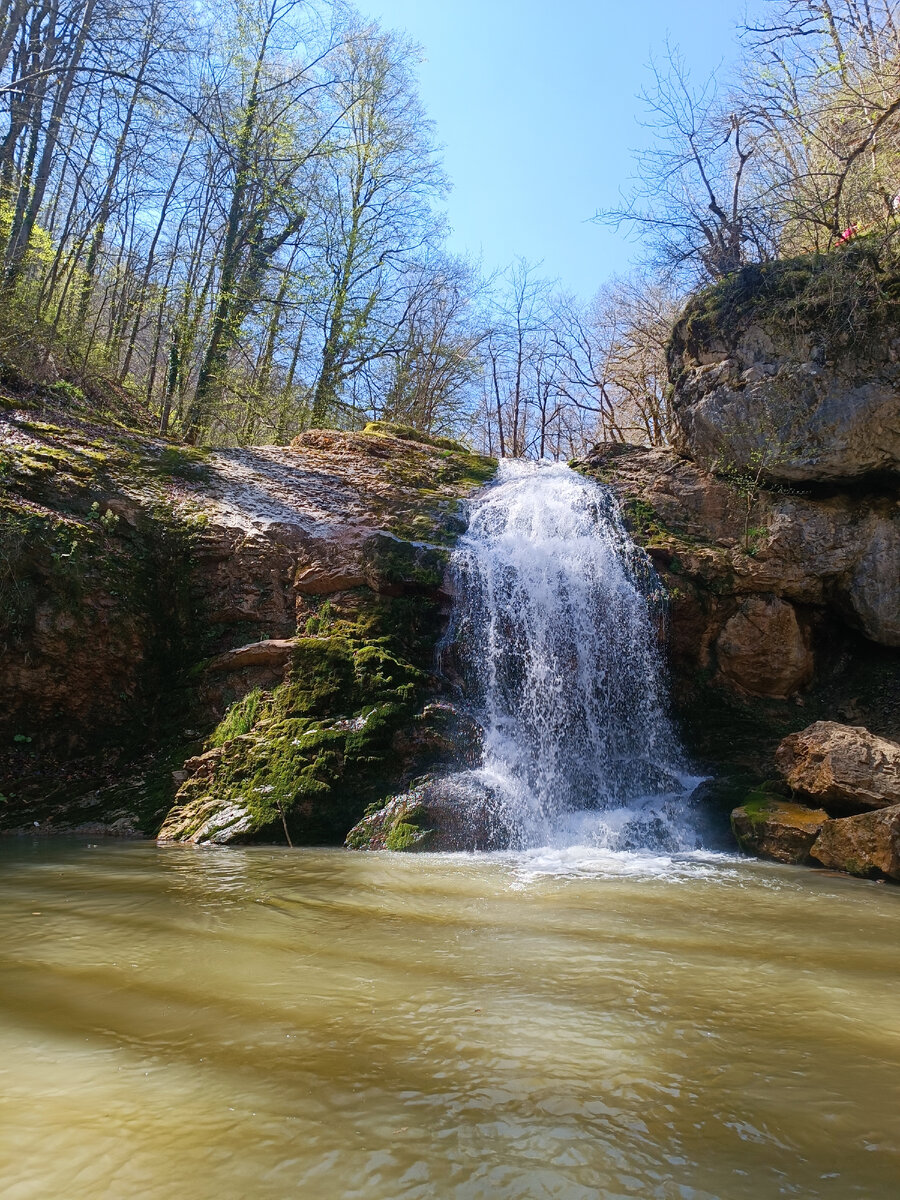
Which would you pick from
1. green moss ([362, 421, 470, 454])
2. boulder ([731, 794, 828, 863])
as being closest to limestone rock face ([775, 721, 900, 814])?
boulder ([731, 794, 828, 863])

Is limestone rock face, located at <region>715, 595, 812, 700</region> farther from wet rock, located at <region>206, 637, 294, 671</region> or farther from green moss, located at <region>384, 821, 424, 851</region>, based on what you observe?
wet rock, located at <region>206, 637, 294, 671</region>

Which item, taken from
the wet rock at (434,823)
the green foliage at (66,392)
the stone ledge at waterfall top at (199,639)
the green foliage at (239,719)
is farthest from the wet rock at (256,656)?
the green foliage at (66,392)

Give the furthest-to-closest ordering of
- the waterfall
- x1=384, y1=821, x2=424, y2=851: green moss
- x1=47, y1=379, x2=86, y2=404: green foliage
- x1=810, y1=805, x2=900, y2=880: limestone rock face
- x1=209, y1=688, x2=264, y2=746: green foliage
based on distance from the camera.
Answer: x1=47, y1=379, x2=86, y2=404: green foliage < x1=209, y1=688, x2=264, y2=746: green foliage < the waterfall < x1=384, y1=821, x2=424, y2=851: green moss < x1=810, y1=805, x2=900, y2=880: limestone rock face

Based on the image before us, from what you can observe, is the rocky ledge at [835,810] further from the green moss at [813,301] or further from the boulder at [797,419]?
the green moss at [813,301]

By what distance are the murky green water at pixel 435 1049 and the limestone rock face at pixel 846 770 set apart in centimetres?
226

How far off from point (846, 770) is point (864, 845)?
78 centimetres

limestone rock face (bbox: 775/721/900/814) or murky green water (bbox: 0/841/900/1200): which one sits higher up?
limestone rock face (bbox: 775/721/900/814)

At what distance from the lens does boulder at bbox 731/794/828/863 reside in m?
6.02

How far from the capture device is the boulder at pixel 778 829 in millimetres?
6023

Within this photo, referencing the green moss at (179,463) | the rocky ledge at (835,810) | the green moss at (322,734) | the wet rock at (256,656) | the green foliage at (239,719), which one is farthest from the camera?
the green moss at (179,463)

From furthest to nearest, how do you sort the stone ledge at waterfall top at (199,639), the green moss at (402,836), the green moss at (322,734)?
the stone ledge at waterfall top at (199,639) < the green moss at (322,734) < the green moss at (402,836)

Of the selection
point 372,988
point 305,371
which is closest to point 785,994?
point 372,988

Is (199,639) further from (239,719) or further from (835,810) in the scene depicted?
(835,810)

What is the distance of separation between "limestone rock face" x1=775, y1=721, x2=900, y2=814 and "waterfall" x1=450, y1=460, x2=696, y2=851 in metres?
1.18
